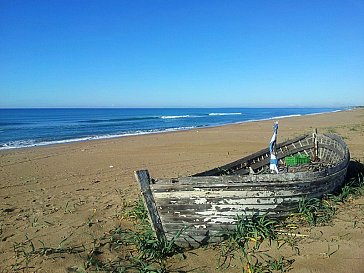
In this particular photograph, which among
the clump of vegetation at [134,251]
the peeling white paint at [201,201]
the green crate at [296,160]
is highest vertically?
the peeling white paint at [201,201]

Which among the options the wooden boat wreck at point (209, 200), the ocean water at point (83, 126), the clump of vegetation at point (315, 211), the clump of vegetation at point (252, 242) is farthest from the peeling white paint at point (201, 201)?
the ocean water at point (83, 126)

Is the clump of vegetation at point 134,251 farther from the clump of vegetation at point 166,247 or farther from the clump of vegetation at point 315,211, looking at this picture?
the clump of vegetation at point 315,211

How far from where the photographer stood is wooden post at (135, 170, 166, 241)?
4150 mm

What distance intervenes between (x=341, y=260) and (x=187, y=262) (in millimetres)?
2023

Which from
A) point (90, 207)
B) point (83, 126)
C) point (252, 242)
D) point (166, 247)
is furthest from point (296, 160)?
point (83, 126)

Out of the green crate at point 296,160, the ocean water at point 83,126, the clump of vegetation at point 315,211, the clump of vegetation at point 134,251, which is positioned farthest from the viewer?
the ocean water at point 83,126

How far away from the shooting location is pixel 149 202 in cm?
423

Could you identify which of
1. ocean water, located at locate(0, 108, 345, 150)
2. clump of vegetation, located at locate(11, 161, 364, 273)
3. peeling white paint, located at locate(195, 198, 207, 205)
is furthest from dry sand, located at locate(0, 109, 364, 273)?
ocean water, located at locate(0, 108, 345, 150)

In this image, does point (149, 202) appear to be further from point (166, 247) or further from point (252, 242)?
point (252, 242)

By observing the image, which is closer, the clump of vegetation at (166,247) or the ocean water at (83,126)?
the clump of vegetation at (166,247)

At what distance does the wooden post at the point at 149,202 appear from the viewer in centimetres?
415

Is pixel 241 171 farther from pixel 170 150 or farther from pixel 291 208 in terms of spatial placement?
pixel 170 150

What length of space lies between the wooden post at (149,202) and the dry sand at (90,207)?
1.56 feet

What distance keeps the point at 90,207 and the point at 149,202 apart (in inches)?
115
